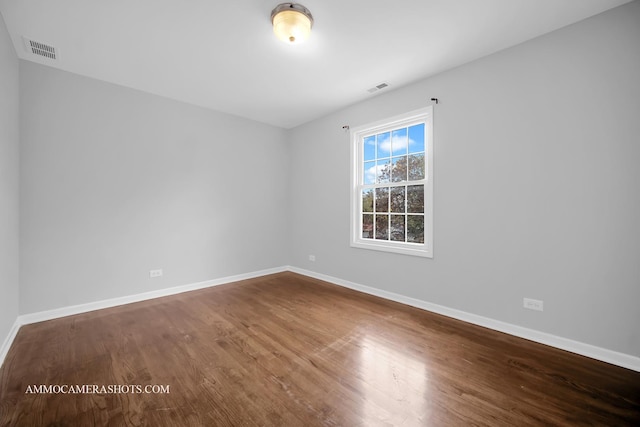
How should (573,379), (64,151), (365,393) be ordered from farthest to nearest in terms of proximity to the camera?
(64,151) → (573,379) → (365,393)

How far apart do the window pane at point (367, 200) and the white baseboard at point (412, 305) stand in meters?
1.18

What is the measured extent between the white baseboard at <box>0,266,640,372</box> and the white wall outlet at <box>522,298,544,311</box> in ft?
0.68

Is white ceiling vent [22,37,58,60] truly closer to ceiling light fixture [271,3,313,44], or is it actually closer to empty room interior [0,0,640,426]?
empty room interior [0,0,640,426]

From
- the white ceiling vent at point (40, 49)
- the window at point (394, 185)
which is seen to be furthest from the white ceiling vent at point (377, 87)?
the white ceiling vent at point (40, 49)

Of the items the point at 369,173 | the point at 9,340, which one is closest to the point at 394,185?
the point at 369,173

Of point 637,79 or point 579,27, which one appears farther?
point 579,27

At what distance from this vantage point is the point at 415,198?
333 centimetres

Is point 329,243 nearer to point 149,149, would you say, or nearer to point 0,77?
point 149,149

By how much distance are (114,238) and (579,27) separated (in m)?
5.31

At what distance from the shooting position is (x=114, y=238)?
127 inches

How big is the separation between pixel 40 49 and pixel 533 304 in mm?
5403

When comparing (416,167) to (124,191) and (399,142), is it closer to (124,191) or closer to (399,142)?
(399,142)

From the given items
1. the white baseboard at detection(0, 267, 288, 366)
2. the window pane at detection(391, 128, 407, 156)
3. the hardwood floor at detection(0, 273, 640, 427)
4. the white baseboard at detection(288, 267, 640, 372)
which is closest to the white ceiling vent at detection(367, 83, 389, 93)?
the window pane at detection(391, 128, 407, 156)

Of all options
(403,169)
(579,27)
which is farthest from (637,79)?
(403,169)
